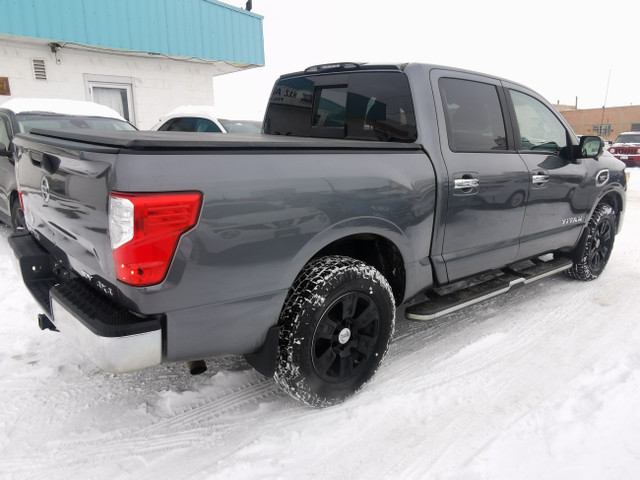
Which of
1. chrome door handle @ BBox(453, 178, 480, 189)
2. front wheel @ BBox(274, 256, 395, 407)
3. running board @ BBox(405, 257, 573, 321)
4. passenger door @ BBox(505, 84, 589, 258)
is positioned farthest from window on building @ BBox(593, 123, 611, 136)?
front wheel @ BBox(274, 256, 395, 407)

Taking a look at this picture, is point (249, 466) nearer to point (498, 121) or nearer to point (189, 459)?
point (189, 459)

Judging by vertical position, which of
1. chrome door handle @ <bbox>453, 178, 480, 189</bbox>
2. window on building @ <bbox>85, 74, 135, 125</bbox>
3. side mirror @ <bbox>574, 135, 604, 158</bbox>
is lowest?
chrome door handle @ <bbox>453, 178, 480, 189</bbox>

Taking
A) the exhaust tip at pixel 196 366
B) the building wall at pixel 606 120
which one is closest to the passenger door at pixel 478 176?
the exhaust tip at pixel 196 366

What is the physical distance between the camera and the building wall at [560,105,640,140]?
41.4 metres

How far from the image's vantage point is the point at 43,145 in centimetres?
231

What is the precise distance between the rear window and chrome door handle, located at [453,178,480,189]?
1.28 ft

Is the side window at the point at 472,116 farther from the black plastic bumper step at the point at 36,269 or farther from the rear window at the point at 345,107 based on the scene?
the black plastic bumper step at the point at 36,269

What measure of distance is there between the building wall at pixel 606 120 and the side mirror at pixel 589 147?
4319 cm

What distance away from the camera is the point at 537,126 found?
12.5ft

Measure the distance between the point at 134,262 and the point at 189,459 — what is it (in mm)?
1021

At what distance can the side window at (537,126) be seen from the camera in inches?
142

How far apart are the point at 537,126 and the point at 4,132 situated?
604 centimetres

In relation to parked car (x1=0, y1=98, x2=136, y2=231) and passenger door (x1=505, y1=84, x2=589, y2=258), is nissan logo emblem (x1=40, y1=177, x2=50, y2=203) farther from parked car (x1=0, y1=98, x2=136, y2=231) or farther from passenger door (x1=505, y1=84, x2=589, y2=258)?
passenger door (x1=505, y1=84, x2=589, y2=258)

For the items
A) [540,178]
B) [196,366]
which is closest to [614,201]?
[540,178]
